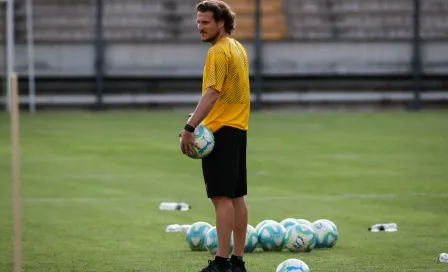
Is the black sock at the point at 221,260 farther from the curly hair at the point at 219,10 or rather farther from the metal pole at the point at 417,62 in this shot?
the metal pole at the point at 417,62

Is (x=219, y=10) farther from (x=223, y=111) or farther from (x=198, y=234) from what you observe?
(x=198, y=234)

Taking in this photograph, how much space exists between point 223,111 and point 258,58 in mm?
24757

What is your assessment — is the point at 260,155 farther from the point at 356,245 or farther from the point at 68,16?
the point at 68,16

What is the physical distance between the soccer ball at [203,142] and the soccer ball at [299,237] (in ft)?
5.54

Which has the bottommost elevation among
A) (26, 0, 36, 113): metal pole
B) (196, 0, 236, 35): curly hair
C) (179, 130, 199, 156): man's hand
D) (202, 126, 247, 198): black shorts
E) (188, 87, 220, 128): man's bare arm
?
(26, 0, 36, 113): metal pole

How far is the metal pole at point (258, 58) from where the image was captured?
32.6m

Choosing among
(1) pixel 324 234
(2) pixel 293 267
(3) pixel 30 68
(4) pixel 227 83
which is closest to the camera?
(2) pixel 293 267

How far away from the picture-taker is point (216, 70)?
809cm

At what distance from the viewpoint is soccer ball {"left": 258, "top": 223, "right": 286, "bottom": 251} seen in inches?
375

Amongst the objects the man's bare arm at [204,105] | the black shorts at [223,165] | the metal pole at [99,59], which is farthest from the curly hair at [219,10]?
the metal pole at [99,59]

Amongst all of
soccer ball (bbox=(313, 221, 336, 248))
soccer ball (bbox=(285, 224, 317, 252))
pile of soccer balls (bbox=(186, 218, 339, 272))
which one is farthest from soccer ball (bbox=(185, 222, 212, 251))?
soccer ball (bbox=(313, 221, 336, 248))

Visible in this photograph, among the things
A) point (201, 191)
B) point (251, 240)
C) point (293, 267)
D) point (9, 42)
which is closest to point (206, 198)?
point (201, 191)

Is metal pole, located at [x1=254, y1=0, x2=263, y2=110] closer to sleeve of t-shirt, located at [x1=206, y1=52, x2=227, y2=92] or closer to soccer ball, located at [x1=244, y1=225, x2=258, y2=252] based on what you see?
soccer ball, located at [x1=244, y1=225, x2=258, y2=252]

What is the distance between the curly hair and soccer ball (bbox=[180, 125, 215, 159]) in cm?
75
